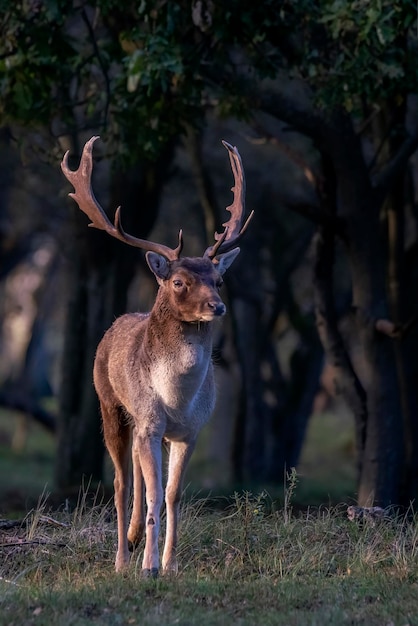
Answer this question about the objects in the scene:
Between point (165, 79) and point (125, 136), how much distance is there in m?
1.85

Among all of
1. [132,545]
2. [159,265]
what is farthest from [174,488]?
[159,265]

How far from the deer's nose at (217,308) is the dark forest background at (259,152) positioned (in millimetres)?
3305

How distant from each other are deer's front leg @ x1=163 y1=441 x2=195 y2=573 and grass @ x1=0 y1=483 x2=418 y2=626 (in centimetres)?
20

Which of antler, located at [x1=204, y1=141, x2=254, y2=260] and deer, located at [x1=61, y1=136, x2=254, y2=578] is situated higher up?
antler, located at [x1=204, y1=141, x2=254, y2=260]

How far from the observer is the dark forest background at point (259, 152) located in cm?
1159

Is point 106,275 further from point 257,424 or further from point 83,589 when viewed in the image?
point 83,589

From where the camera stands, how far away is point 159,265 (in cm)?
886

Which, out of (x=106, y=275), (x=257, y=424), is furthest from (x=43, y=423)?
(x=106, y=275)

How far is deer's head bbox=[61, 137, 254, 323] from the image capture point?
8531 mm

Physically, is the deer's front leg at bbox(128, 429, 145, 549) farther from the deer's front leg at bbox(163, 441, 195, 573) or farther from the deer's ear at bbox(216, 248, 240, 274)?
the deer's ear at bbox(216, 248, 240, 274)

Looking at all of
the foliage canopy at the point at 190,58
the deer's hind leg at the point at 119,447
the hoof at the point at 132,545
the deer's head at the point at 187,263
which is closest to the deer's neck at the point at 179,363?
the deer's head at the point at 187,263

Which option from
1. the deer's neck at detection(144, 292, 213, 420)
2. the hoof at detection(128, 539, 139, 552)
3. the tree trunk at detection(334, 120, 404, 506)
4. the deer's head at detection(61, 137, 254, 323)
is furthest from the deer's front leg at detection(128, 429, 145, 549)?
the tree trunk at detection(334, 120, 404, 506)

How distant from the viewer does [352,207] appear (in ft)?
43.1

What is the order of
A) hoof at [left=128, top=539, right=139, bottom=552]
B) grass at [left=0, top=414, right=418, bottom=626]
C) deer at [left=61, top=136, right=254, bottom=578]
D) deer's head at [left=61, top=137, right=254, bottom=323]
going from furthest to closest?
hoof at [left=128, top=539, right=139, bottom=552], deer at [left=61, top=136, right=254, bottom=578], deer's head at [left=61, top=137, right=254, bottom=323], grass at [left=0, top=414, right=418, bottom=626]
